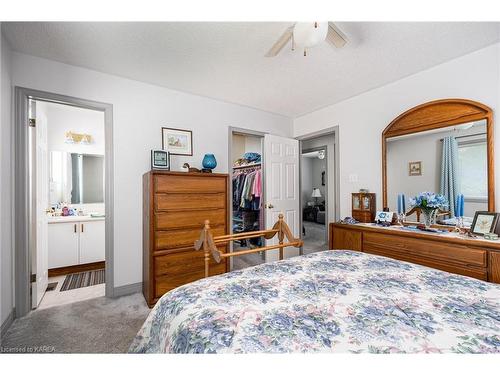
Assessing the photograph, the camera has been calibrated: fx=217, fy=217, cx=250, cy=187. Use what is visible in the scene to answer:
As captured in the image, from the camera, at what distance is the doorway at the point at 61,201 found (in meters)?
2.02

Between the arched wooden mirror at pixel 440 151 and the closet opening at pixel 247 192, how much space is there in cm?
185

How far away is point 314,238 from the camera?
5.27 meters

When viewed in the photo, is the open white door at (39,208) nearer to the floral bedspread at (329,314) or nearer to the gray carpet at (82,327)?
the gray carpet at (82,327)

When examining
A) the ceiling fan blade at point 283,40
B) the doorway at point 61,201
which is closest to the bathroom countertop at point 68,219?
the doorway at point 61,201

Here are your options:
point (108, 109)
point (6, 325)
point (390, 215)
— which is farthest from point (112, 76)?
point (390, 215)

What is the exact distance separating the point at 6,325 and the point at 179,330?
2091 mm

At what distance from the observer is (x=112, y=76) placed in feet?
8.03

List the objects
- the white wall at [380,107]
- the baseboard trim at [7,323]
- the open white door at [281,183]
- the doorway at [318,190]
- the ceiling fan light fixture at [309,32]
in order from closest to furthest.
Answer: the ceiling fan light fixture at [309,32] < the baseboard trim at [7,323] < the white wall at [380,107] < the open white door at [281,183] < the doorway at [318,190]

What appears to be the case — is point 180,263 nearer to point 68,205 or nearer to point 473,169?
point 68,205

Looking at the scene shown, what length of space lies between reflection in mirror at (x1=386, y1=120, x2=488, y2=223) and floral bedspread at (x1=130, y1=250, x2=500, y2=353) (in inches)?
54.8

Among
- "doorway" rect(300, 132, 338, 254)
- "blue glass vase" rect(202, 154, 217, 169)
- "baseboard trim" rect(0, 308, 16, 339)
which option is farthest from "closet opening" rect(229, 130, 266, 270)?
"baseboard trim" rect(0, 308, 16, 339)

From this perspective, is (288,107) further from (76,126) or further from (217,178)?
(76,126)

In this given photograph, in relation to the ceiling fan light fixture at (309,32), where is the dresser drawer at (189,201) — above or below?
below

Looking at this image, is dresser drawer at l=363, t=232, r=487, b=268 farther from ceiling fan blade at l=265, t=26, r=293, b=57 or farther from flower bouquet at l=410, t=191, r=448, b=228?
ceiling fan blade at l=265, t=26, r=293, b=57
